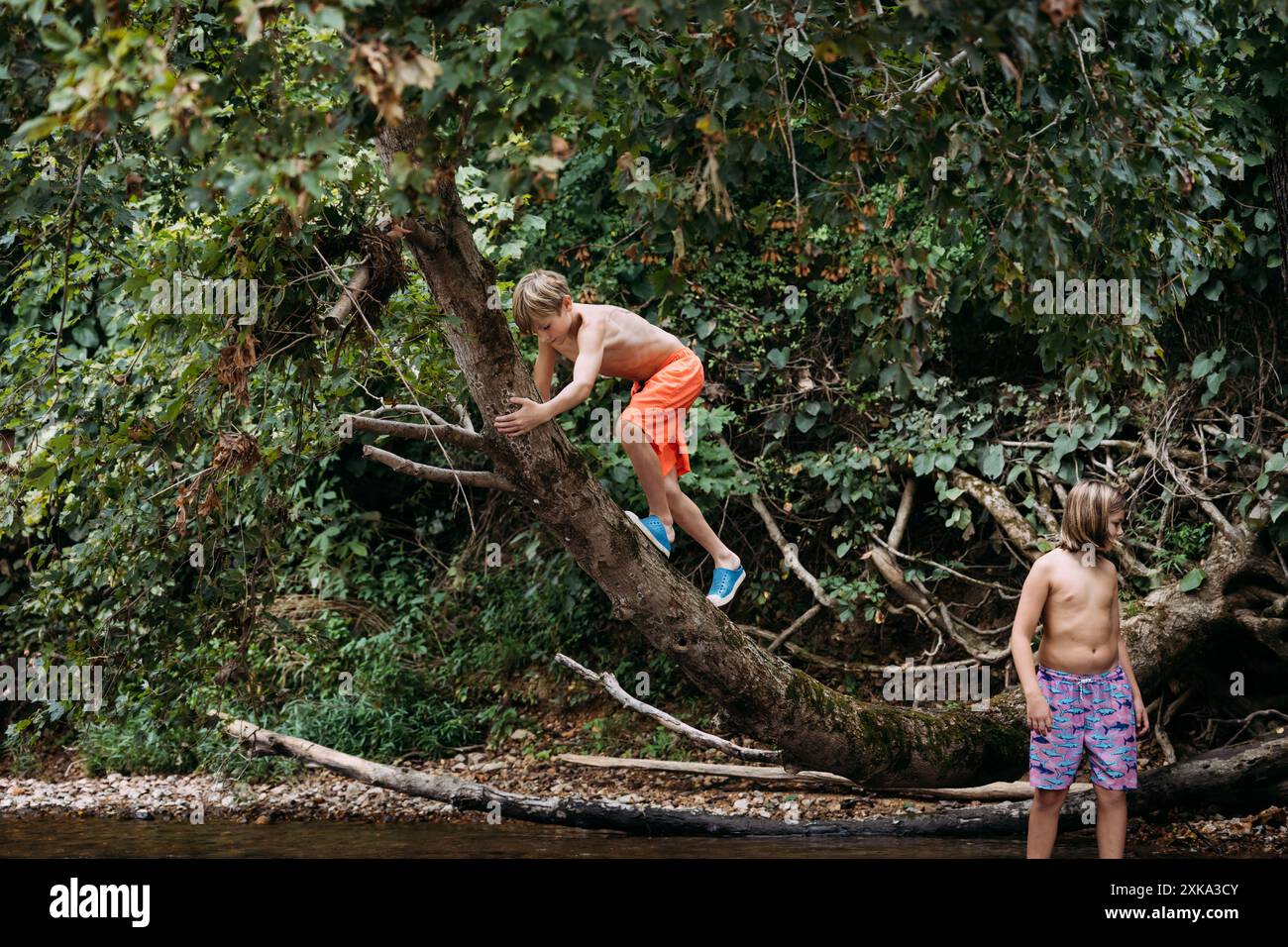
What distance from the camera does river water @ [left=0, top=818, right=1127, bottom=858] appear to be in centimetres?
546

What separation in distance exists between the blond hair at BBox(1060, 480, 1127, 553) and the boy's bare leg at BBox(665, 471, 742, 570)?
1.45m

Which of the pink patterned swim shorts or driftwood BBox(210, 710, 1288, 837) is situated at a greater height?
the pink patterned swim shorts

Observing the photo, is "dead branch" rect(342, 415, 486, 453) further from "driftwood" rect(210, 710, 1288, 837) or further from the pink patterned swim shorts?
"driftwood" rect(210, 710, 1288, 837)

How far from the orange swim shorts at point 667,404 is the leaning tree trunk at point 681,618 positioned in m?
0.38

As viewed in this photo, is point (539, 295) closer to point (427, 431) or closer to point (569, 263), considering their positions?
point (427, 431)

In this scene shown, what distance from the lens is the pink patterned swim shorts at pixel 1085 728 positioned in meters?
4.17

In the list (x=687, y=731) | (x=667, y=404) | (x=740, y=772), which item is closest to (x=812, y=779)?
(x=740, y=772)

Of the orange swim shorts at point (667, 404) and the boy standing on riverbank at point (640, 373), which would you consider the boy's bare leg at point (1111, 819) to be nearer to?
the boy standing on riverbank at point (640, 373)

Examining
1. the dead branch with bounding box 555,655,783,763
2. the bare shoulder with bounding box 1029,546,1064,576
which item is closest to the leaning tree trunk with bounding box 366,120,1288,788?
the dead branch with bounding box 555,655,783,763

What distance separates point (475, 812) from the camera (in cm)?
673

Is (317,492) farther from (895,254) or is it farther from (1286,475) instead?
(1286,475)

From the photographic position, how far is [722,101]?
3615mm

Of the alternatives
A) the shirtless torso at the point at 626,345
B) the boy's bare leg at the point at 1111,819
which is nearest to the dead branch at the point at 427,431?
the shirtless torso at the point at 626,345

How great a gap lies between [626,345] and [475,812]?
3303 mm
